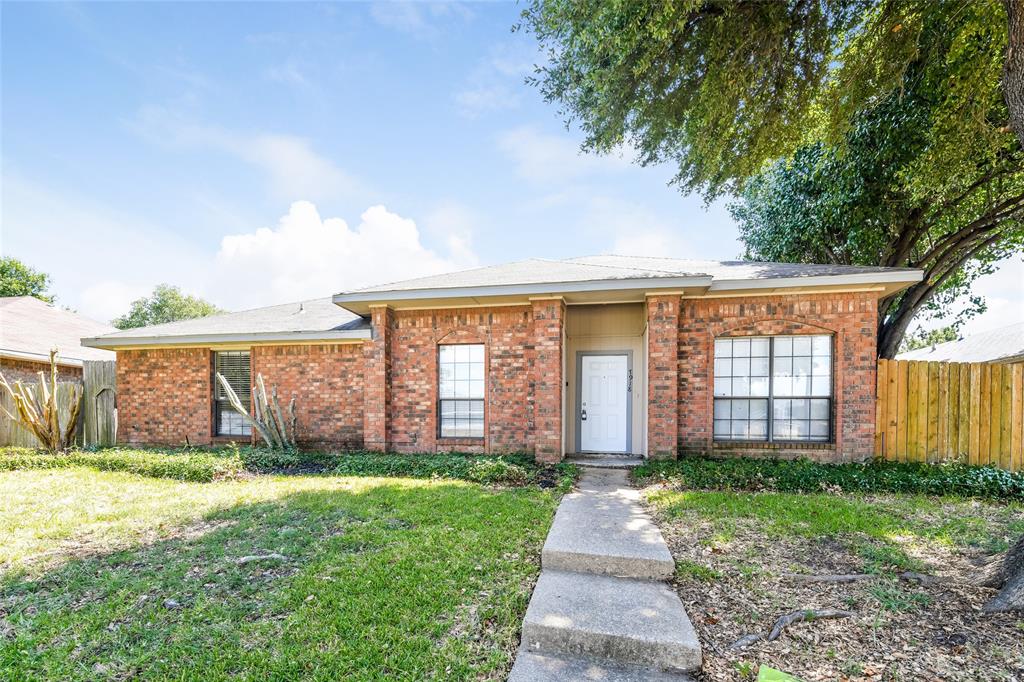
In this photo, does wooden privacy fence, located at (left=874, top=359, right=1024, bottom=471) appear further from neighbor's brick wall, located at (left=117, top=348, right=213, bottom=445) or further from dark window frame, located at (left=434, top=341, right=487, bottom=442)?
neighbor's brick wall, located at (left=117, top=348, right=213, bottom=445)

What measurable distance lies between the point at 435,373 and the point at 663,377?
169 inches

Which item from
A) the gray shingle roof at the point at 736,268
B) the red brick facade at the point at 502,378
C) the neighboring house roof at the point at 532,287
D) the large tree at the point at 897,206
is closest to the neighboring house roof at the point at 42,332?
the red brick facade at the point at 502,378

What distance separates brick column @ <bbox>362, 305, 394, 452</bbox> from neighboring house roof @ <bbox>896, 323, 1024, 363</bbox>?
16557 millimetres

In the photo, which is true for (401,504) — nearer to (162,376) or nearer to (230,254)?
(162,376)

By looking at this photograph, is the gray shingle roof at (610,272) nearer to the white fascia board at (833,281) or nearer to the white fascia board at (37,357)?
the white fascia board at (833,281)

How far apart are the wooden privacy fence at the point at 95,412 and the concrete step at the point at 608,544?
1089cm

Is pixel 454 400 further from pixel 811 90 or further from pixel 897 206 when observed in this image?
pixel 897 206

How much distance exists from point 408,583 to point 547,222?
32.1ft

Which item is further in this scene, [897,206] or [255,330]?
[897,206]

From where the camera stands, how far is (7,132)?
834 cm

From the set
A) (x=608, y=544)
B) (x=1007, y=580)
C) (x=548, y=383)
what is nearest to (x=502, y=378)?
(x=548, y=383)

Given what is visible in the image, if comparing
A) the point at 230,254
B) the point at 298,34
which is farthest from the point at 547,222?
the point at 230,254

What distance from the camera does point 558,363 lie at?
7.41 metres

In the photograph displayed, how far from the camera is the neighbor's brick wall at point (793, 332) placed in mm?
6953
